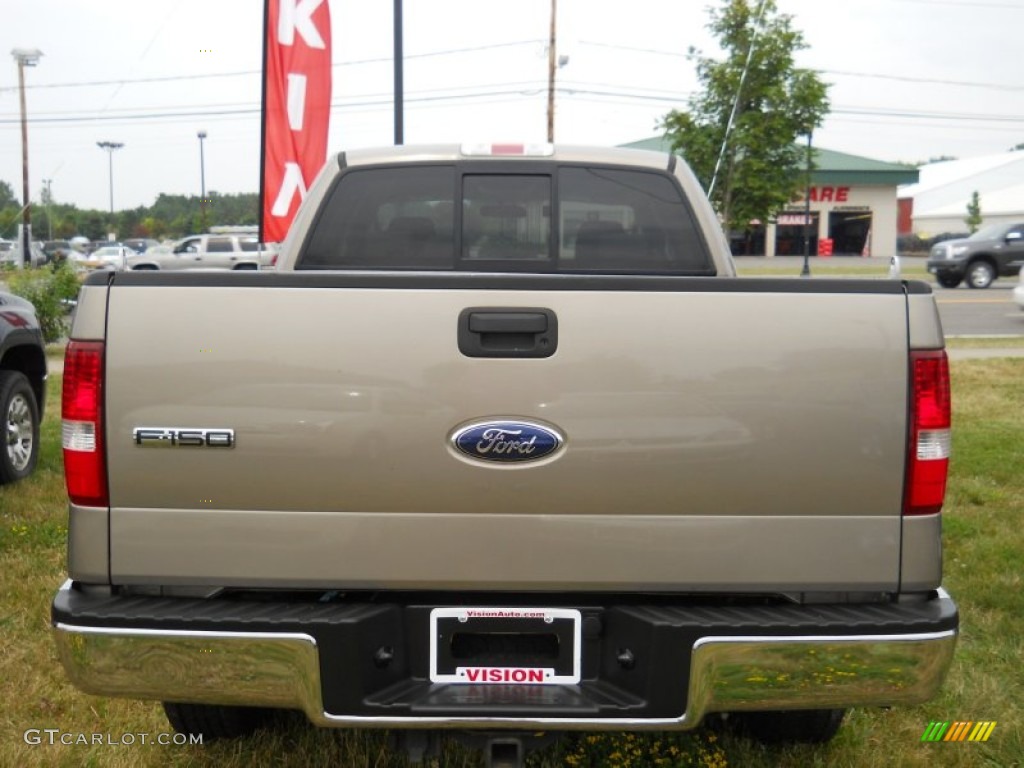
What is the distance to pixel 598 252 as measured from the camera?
429 centimetres

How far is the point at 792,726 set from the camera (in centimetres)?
340

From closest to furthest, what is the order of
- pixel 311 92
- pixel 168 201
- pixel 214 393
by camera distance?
pixel 214 393 < pixel 311 92 < pixel 168 201

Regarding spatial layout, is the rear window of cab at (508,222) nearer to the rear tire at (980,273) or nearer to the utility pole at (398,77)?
the utility pole at (398,77)

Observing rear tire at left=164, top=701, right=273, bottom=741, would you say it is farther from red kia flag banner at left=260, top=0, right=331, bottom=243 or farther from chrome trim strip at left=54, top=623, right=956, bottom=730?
red kia flag banner at left=260, top=0, right=331, bottom=243

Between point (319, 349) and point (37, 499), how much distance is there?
4.66m

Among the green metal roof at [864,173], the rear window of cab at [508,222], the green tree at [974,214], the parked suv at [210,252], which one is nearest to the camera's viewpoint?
the rear window of cab at [508,222]

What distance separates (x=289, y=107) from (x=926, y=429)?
8573 millimetres

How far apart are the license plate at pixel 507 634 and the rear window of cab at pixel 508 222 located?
6.49ft

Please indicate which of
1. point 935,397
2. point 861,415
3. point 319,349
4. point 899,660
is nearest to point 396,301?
point 319,349

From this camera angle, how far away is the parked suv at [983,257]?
89.1 ft

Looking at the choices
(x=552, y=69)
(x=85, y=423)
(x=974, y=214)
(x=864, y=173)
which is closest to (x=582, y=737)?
(x=85, y=423)

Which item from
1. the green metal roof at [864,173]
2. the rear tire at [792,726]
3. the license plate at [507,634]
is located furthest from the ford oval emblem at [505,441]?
the green metal roof at [864,173]

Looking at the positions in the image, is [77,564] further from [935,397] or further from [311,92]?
[311,92]

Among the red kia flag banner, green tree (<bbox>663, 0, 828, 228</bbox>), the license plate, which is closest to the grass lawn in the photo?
the license plate
